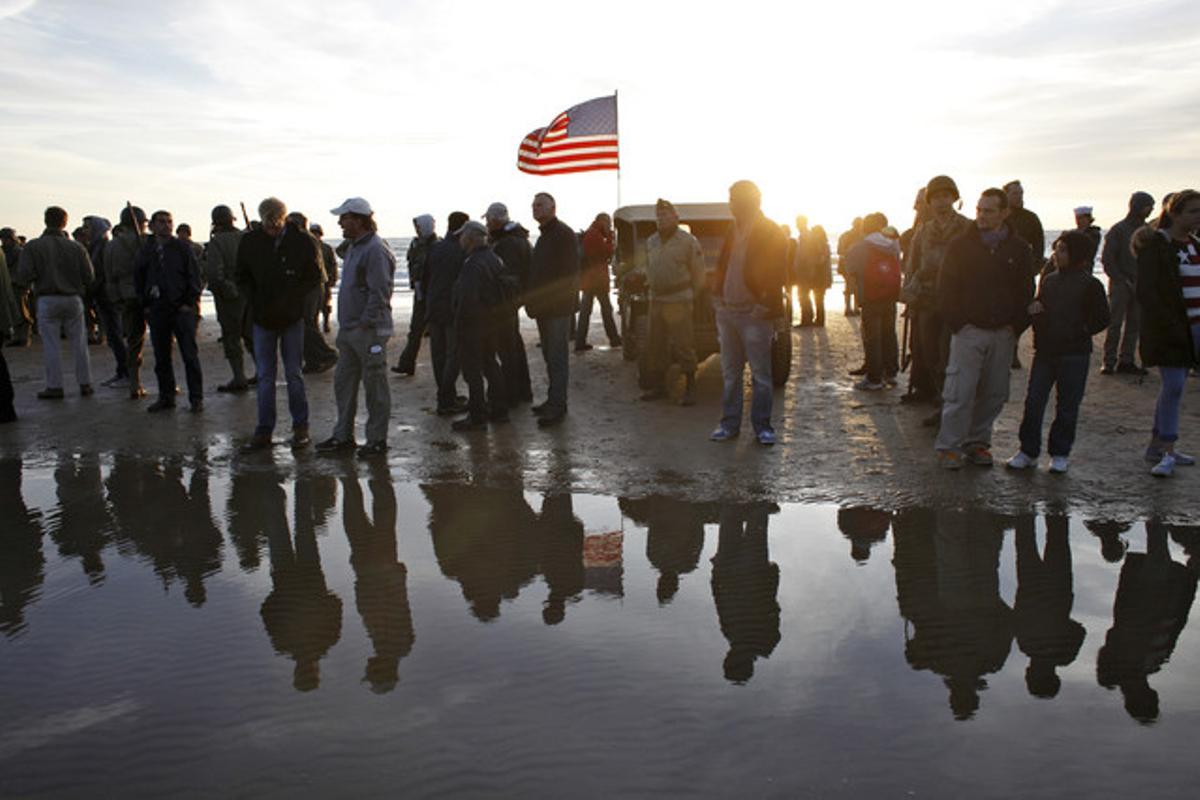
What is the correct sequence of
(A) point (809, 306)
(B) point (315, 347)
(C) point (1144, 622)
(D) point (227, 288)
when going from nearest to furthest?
(C) point (1144, 622)
(D) point (227, 288)
(B) point (315, 347)
(A) point (809, 306)

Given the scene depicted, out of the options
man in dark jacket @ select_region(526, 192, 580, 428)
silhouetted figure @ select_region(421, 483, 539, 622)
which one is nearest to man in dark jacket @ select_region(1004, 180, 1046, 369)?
man in dark jacket @ select_region(526, 192, 580, 428)

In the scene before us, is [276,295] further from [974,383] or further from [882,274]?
[882,274]

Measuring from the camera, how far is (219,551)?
17.2 feet

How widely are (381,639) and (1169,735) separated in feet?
9.75

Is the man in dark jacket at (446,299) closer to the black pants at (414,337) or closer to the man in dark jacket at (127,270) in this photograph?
the black pants at (414,337)

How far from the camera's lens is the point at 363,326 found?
24.3 ft

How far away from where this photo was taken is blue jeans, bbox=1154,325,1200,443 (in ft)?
20.6

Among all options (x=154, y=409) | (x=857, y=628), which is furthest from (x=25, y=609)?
(x=154, y=409)

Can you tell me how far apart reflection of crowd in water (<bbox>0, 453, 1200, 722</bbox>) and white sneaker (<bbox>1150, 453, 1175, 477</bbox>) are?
1091mm

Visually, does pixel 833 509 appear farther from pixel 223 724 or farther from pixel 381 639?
pixel 223 724

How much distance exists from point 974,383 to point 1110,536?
1702mm

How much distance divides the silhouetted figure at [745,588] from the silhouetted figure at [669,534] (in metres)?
0.14

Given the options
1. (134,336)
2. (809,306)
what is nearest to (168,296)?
(134,336)

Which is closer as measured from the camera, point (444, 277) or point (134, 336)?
point (444, 277)
